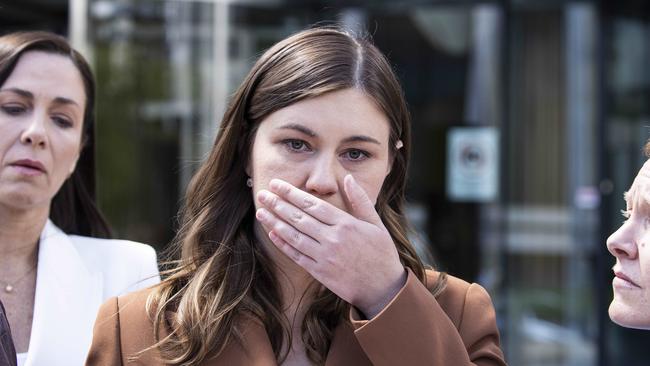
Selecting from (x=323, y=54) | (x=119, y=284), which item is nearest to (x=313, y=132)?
(x=323, y=54)

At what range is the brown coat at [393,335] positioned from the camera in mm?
1777

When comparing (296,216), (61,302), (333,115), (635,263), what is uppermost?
(333,115)

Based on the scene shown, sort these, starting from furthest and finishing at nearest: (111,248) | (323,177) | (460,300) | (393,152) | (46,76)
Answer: (111,248) < (46,76) < (393,152) < (460,300) < (323,177)

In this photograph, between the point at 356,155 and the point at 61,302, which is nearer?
the point at 356,155

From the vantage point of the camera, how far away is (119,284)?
2.78 m

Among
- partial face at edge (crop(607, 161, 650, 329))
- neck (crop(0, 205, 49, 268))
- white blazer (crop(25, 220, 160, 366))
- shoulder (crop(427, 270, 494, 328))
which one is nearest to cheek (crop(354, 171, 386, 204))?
shoulder (crop(427, 270, 494, 328))

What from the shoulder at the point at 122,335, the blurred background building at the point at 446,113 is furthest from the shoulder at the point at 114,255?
the blurred background building at the point at 446,113

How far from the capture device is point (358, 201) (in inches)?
72.3

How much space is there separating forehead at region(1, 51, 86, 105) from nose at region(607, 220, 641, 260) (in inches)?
74.5

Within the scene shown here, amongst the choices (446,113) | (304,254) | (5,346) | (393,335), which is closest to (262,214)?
(304,254)

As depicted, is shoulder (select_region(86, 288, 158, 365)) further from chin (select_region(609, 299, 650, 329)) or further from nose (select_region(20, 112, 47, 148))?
chin (select_region(609, 299, 650, 329))

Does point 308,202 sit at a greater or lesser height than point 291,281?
greater

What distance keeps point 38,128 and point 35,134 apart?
1.0 inches

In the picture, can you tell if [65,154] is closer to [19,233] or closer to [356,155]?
[19,233]
